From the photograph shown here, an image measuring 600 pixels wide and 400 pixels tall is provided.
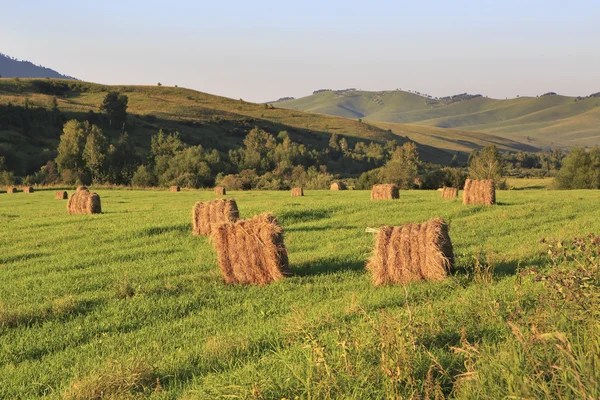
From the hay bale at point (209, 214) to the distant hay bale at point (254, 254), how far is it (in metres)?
6.74

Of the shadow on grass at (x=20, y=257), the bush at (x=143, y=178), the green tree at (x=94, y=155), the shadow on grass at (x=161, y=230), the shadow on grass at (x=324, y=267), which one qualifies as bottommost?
the shadow on grass at (x=324, y=267)

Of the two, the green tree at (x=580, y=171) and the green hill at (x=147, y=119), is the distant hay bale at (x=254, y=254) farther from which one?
the green hill at (x=147, y=119)

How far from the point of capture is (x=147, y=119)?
133 meters

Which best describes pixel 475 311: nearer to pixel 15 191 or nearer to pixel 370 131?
pixel 15 191

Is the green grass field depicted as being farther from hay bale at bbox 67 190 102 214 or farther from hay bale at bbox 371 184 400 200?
hay bale at bbox 371 184 400 200

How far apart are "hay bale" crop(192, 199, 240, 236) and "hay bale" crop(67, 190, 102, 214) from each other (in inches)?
382

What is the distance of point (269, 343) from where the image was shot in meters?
7.31

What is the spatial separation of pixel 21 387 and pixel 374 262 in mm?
6972

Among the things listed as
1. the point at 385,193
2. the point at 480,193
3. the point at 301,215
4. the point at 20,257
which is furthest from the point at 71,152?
the point at 20,257

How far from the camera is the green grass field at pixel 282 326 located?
Result: 5162mm

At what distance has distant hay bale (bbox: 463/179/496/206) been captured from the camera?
26.7 metres

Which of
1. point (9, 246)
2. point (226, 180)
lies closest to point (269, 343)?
point (9, 246)

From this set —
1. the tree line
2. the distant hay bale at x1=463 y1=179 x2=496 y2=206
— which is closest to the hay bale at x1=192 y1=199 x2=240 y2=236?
the distant hay bale at x1=463 y1=179 x2=496 y2=206

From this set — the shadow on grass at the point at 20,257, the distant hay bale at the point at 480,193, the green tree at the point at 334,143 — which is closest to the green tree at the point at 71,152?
the distant hay bale at the point at 480,193
